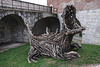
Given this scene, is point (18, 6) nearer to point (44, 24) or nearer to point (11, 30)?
point (11, 30)

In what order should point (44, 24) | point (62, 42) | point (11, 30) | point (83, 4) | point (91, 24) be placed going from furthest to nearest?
point (44, 24) → point (11, 30) → point (83, 4) → point (91, 24) → point (62, 42)

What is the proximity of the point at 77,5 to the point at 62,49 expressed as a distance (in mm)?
7011

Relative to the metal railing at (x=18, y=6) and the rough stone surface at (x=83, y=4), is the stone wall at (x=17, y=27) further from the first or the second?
the rough stone surface at (x=83, y=4)

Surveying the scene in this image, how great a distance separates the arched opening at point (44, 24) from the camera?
470 inches

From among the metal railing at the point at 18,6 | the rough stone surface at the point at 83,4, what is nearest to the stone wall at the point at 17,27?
the metal railing at the point at 18,6

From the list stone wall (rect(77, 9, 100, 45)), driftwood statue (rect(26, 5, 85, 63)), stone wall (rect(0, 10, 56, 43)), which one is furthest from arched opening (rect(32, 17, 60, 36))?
driftwood statue (rect(26, 5, 85, 63))

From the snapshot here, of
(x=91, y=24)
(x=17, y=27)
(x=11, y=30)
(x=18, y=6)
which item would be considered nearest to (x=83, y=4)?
(x=91, y=24)

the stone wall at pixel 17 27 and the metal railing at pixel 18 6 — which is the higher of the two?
the metal railing at pixel 18 6

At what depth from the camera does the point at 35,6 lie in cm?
977

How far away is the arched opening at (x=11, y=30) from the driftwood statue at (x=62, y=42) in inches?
227

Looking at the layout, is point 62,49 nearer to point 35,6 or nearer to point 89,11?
point 89,11

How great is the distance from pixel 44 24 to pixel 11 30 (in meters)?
4.95

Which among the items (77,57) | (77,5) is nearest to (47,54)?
(77,57)

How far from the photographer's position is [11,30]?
10.5 meters
